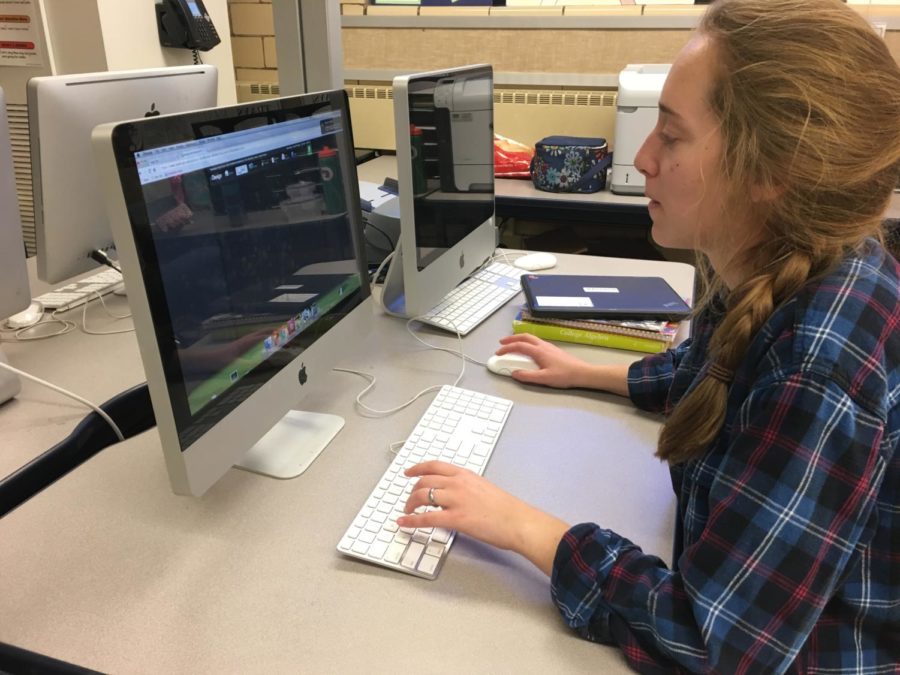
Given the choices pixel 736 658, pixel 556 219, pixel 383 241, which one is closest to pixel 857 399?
pixel 736 658

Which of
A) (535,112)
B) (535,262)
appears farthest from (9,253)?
(535,112)

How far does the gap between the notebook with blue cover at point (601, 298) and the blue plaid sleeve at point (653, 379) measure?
21cm

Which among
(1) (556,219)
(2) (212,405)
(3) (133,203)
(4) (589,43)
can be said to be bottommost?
(1) (556,219)

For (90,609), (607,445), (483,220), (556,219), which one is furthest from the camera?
(556,219)

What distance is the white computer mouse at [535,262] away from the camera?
1.72m

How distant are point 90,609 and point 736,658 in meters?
0.65

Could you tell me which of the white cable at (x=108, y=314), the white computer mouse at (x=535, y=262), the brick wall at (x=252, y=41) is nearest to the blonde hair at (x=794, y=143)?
the white computer mouse at (x=535, y=262)

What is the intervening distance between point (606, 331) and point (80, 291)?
116 centimetres

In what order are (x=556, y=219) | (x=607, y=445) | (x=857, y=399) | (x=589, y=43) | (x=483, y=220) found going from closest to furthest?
(x=857, y=399) → (x=607, y=445) → (x=483, y=220) → (x=556, y=219) → (x=589, y=43)

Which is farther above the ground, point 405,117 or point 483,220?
point 405,117

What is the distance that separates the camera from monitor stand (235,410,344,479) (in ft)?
3.11

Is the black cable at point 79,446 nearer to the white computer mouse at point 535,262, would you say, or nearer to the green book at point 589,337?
the green book at point 589,337

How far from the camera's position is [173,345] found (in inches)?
28.5

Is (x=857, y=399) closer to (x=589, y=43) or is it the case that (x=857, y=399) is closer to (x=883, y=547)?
(x=883, y=547)
